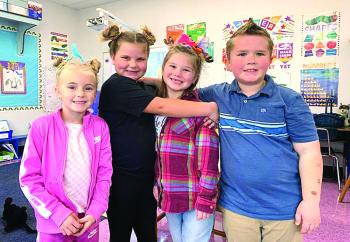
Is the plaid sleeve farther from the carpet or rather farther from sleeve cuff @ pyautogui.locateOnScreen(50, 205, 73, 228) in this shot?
the carpet

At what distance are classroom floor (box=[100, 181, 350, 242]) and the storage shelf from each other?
10.8ft

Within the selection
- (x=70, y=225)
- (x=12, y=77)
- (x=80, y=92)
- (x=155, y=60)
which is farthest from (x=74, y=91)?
(x=12, y=77)

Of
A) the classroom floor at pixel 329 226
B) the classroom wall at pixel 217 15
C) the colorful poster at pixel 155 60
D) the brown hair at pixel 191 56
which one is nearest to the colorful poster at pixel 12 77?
the classroom wall at pixel 217 15

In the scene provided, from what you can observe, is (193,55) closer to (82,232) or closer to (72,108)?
(72,108)

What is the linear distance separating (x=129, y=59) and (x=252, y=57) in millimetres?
540

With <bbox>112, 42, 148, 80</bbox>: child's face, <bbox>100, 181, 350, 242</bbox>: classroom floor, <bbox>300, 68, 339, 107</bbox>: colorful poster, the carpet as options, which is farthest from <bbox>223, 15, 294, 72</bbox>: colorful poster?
the carpet

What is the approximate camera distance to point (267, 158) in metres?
0.97

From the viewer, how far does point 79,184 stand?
1072mm

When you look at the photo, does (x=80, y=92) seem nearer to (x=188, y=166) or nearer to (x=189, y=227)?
(x=188, y=166)

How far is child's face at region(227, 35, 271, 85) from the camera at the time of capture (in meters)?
1.00

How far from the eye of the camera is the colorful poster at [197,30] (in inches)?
164

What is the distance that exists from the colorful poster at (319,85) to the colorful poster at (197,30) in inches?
59.2

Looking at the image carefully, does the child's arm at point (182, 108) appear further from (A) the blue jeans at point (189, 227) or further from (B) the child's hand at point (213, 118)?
(A) the blue jeans at point (189, 227)

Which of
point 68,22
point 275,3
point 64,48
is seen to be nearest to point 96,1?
point 68,22
